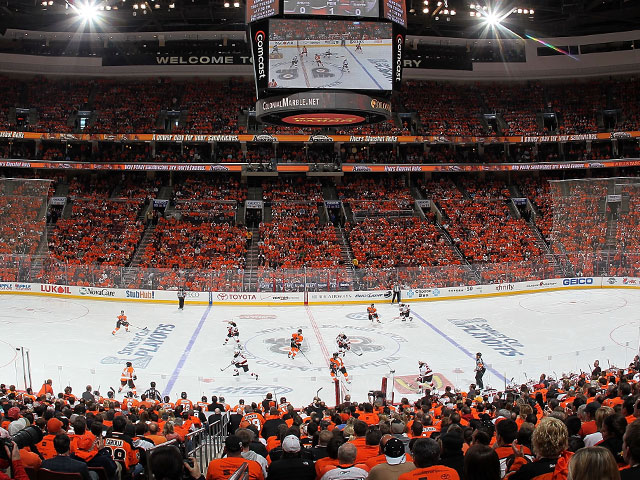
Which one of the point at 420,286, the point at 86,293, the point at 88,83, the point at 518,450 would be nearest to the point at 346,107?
the point at 518,450

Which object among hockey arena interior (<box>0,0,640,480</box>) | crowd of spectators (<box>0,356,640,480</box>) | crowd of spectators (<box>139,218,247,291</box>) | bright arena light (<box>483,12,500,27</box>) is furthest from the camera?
bright arena light (<box>483,12,500,27</box>)

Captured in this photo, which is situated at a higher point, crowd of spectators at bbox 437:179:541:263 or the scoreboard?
the scoreboard

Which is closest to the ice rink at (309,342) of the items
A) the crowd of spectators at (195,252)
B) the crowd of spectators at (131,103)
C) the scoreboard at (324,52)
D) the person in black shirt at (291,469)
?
the crowd of spectators at (195,252)

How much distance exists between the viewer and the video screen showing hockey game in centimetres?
1552

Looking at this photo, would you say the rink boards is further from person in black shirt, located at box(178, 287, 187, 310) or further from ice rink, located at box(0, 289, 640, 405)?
person in black shirt, located at box(178, 287, 187, 310)

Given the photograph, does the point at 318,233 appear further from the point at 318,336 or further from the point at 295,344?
the point at 295,344

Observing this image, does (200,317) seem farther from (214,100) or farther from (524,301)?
(214,100)

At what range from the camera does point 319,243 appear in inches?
1387

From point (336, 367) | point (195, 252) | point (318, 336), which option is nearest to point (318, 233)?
point (195, 252)

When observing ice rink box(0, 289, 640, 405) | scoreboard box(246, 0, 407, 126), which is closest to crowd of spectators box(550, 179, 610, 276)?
ice rink box(0, 289, 640, 405)

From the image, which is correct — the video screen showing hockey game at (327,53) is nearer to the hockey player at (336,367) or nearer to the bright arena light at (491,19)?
the hockey player at (336,367)

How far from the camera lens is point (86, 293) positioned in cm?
2925

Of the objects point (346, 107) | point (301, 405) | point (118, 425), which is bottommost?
point (301, 405)

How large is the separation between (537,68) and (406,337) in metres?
33.5
